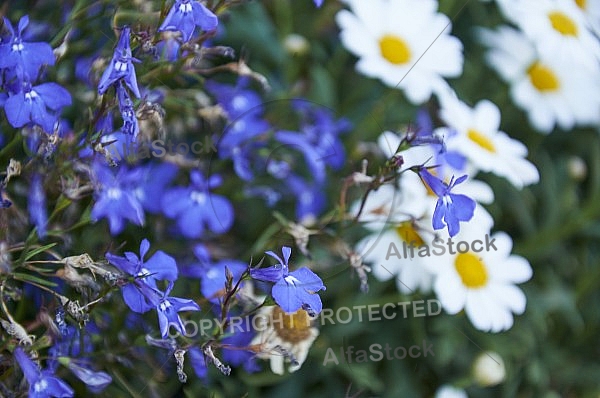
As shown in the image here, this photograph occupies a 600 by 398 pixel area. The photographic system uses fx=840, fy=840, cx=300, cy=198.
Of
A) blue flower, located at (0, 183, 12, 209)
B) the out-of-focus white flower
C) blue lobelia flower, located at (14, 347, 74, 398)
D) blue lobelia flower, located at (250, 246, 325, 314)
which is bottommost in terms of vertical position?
the out-of-focus white flower

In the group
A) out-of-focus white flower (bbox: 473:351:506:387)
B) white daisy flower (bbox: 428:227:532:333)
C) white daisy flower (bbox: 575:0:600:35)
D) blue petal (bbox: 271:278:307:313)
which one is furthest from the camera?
white daisy flower (bbox: 575:0:600:35)

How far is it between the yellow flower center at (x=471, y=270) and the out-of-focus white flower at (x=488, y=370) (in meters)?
0.14

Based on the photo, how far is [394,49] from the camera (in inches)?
39.6

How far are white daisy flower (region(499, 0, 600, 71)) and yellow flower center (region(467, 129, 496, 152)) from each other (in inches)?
8.9

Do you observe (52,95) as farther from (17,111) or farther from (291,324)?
(291,324)

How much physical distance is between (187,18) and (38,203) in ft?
0.70

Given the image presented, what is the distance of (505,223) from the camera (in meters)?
1.24

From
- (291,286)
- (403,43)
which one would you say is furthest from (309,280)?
(403,43)

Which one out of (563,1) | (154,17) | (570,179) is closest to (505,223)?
(570,179)

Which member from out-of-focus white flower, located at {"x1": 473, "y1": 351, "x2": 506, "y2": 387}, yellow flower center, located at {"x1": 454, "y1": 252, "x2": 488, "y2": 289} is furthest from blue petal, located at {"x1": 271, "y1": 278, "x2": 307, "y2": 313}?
out-of-focus white flower, located at {"x1": 473, "y1": 351, "x2": 506, "y2": 387}

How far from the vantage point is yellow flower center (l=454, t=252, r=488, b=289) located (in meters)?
0.89

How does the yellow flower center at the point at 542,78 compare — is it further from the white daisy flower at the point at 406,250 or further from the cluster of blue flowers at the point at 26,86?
the cluster of blue flowers at the point at 26,86

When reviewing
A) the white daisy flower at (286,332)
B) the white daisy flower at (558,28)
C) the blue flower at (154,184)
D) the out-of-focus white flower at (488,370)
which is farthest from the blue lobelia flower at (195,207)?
the white daisy flower at (558,28)

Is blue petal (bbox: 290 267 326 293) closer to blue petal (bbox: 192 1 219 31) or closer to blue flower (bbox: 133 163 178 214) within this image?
blue petal (bbox: 192 1 219 31)
